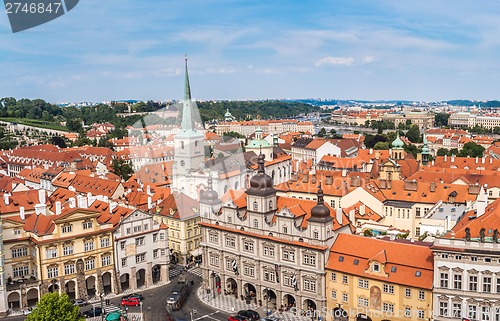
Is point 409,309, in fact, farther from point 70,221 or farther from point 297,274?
point 70,221

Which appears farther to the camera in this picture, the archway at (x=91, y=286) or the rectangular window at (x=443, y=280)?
the archway at (x=91, y=286)

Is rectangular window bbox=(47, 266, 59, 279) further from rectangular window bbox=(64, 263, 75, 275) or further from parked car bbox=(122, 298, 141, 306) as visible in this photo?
parked car bbox=(122, 298, 141, 306)

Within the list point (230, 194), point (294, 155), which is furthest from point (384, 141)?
point (230, 194)

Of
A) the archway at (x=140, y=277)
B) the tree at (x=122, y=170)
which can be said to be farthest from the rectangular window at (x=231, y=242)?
the tree at (x=122, y=170)

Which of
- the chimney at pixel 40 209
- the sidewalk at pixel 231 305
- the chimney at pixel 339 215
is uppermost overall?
the chimney at pixel 40 209

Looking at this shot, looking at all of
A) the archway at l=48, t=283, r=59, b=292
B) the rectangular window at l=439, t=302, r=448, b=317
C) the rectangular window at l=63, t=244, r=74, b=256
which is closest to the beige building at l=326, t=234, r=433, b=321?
the rectangular window at l=439, t=302, r=448, b=317

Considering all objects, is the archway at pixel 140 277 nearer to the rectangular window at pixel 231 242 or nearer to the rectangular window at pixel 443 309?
the rectangular window at pixel 231 242

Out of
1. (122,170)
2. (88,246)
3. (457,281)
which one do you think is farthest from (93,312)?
(122,170)
